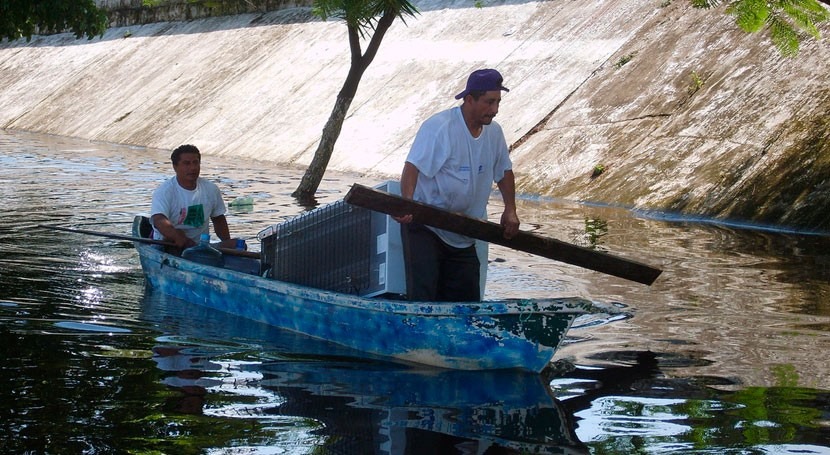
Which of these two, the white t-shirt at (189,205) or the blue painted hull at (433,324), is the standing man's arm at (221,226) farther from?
the blue painted hull at (433,324)

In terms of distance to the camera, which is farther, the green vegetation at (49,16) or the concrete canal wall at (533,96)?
the concrete canal wall at (533,96)

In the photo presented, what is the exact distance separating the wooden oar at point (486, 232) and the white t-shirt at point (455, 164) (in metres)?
0.22

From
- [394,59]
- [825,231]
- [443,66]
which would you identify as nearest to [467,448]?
[825,231]

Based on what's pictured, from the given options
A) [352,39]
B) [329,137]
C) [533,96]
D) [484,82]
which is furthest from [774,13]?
[533,96]

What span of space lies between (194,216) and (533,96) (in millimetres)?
12950

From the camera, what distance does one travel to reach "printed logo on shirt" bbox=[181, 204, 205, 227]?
11164 millimetres

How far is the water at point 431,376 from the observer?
6.34 metres

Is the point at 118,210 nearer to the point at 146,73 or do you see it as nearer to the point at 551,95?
the point at 551,95

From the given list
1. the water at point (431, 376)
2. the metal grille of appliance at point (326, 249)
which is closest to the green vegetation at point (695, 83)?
the water at point (431, 376)

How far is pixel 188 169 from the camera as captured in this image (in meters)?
10.9

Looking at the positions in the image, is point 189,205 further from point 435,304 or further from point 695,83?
point 695,83

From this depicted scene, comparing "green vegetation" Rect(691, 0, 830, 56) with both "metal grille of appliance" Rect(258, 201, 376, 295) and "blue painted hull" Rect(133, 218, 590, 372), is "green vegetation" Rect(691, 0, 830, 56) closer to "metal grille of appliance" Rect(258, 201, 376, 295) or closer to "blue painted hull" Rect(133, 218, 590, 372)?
"metal grille of appliance" Rect(258, 201, 376, 295)

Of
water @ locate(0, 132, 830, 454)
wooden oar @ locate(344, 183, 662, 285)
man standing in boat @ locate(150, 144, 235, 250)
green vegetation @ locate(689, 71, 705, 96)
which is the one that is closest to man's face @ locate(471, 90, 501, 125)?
wooden oar @ locate(344, 183, 662, 285)

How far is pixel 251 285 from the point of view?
9727mm
